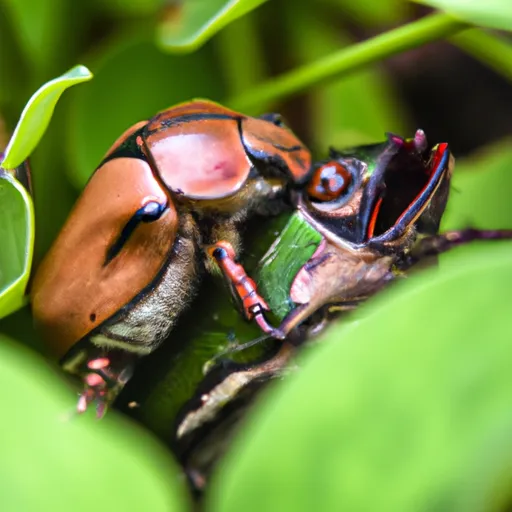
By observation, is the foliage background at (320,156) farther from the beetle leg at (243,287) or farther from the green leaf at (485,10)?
the beetle leg at (243,287)

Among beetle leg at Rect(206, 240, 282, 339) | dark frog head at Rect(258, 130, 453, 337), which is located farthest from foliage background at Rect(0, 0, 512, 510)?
beetle leg at Rect(206, 240, 282, 339)

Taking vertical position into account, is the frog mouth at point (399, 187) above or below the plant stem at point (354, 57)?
below

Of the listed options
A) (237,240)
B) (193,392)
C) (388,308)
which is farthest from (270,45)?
(388,308)

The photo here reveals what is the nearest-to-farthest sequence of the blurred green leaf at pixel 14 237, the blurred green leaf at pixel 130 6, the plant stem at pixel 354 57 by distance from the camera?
the blurred green leaf at pixel 14 237 → the plant stem at pixel 354 57 → the blurred green leaf at pixel 130 6

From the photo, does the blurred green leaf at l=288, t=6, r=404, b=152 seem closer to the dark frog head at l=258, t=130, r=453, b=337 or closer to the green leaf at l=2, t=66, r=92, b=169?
the dark frog head at l=258, t=130, r=453, b=337

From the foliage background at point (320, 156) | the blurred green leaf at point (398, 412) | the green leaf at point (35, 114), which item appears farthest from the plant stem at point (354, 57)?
the blurred green leaf at point (398, 412)

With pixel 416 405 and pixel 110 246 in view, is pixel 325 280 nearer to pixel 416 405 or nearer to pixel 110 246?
pixel 110 246

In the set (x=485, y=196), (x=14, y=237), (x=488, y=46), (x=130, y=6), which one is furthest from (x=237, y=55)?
(x=14, y=237)

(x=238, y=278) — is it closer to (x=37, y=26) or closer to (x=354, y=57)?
(x=354, y=57)
